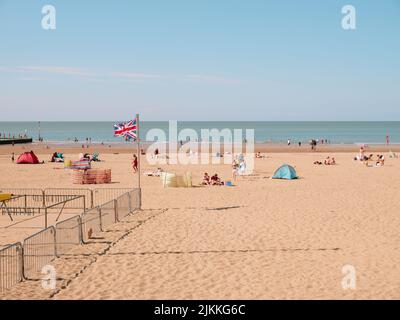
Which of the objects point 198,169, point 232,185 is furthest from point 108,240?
point 198,169

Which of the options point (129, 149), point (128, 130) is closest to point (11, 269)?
point (128, 130)

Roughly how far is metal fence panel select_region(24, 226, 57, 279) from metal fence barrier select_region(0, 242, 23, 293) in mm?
207

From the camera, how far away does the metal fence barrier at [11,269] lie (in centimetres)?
962

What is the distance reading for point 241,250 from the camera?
1230 centimetres

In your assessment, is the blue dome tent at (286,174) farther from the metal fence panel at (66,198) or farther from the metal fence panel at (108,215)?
the metal fence panel at (108,215)

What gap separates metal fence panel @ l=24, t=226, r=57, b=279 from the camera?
10.5m

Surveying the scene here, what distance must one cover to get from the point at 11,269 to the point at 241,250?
569 cm

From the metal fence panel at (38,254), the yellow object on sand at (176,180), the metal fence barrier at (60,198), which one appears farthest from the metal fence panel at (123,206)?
the yellow object on sand at (176,180)
